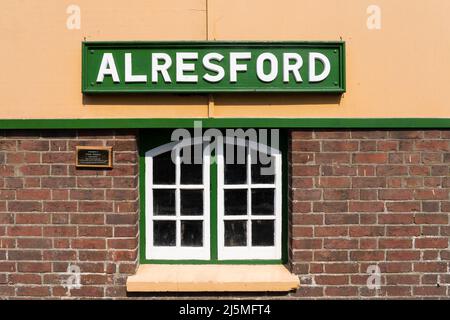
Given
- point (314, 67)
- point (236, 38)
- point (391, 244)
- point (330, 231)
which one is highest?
point (236, 38)

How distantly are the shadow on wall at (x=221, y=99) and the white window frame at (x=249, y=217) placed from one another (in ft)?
1.41

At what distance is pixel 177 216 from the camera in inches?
189

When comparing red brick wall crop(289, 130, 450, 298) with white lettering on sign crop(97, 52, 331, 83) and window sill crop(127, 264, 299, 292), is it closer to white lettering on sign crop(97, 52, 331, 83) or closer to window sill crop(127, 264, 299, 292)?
window sill crop(127, 264, 299, 292)

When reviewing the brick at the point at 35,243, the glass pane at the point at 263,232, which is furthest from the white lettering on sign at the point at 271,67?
the brick at the point at 35,243

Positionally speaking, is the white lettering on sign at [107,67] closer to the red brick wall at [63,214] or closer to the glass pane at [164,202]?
the red brick wall at [63,214]

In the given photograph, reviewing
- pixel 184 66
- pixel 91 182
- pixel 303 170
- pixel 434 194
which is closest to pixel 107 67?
pixel 184 66

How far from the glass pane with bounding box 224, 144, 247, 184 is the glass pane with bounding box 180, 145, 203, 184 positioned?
0.83 ft

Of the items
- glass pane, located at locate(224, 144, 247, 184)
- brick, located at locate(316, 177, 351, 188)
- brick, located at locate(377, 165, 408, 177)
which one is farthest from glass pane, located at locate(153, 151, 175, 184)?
brick, located at locate(377, 165, 408, 177)

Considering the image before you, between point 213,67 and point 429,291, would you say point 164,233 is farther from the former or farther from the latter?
point 429,291

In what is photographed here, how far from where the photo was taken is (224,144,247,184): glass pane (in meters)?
4.79

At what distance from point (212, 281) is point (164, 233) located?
0.69 meters

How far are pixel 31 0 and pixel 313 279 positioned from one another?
145 inches

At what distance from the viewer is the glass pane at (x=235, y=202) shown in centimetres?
481

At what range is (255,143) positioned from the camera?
476cm
